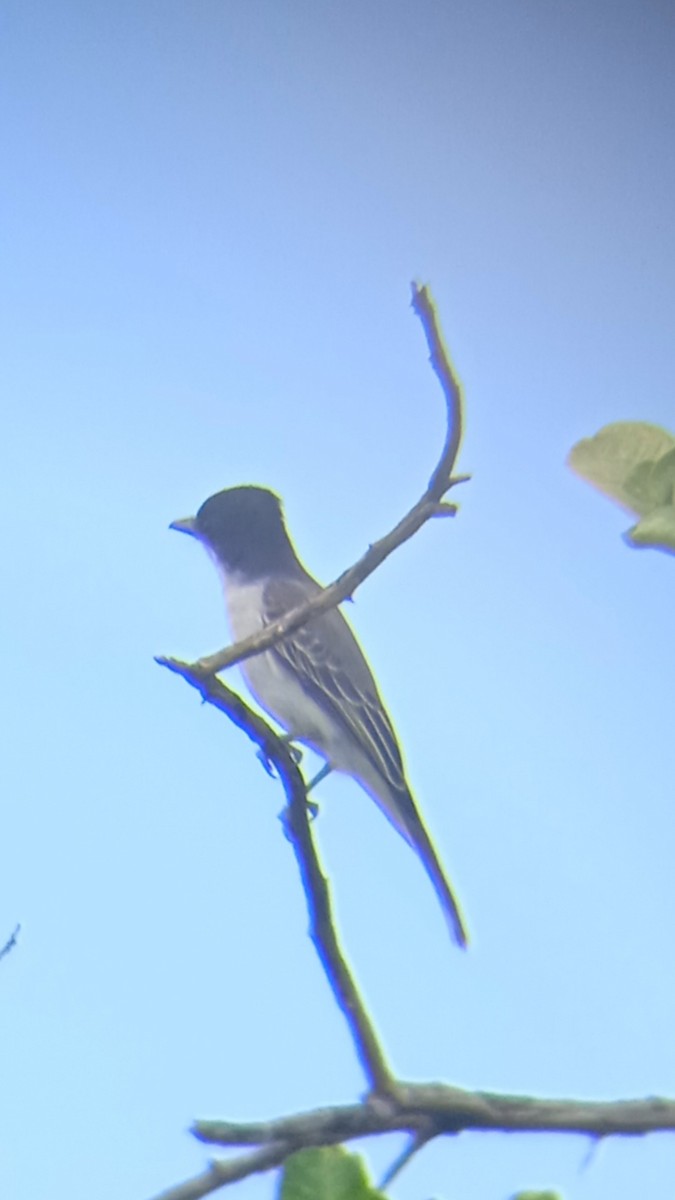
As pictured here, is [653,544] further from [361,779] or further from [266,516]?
[266,516]

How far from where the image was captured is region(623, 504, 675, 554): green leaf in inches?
10.1

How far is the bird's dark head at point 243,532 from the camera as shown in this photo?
1.12 meters

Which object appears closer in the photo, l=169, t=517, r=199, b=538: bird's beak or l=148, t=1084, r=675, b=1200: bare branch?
l=148, t=1084, r=675, b=1200: bare branch

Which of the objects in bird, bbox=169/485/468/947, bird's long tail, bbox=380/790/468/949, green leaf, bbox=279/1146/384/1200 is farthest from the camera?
bird, bbox=169/485/468/947

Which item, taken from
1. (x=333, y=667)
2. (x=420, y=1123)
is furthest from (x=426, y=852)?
(x=420, y=1123)

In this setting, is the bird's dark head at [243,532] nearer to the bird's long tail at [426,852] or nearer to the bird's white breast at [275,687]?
A: the bird's white breast at [275,687]

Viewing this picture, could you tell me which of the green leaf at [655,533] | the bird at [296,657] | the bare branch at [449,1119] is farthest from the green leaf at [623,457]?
the bird at [296,657]

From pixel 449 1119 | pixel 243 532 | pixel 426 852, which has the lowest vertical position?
pixel 449 1119

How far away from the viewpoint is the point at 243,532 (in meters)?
1.14

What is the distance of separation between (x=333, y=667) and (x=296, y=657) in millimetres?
33

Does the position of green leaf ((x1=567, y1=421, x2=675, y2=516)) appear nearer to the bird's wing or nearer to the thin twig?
the thin twig

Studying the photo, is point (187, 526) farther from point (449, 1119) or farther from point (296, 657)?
point (449, 1119)

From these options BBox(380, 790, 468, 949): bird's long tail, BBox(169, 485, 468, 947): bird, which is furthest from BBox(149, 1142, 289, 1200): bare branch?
BBox(169, 485, 468, 947): bird

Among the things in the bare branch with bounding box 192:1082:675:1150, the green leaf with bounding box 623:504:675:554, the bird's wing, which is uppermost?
the bird's wing
